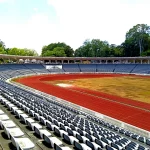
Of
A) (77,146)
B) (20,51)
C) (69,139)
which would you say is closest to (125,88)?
(69,139)

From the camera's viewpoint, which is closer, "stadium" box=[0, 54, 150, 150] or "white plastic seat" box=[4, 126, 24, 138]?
"white plastic seat" box=[4, 126, 24, 138]

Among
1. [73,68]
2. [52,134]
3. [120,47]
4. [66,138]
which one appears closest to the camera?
[66,138]

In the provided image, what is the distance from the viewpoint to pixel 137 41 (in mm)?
124375

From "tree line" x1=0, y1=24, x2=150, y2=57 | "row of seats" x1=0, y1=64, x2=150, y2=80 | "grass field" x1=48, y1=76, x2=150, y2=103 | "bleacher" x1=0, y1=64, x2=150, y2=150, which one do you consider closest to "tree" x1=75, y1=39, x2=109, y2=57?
"tree line" x1=0, y1=24, x2=150, y2=57

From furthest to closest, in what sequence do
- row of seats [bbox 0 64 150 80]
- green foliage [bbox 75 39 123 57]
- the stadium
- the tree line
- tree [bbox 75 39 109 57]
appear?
tree [bbox 75 39 109 57] → green foliage [bbox 75 39 123 57] → the tree line → row of seats [bbox 0 64 150 80] → the stadium

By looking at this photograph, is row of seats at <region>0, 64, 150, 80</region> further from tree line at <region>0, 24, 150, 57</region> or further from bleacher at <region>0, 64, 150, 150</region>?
bleacher at <region>0, 64, 150, 150</region>

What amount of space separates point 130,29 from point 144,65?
158 feet

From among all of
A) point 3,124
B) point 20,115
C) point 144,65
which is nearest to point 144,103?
point 20,115

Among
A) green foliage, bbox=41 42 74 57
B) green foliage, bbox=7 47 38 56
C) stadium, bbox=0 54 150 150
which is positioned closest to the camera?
stadium, bbox=0 54 150 150

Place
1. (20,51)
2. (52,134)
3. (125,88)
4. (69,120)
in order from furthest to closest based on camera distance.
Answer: (20,51)
(125,88)
(69,120)
(52,134)

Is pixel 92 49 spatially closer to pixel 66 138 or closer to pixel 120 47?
pixel 120 47

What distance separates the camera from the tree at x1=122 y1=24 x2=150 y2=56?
123 m

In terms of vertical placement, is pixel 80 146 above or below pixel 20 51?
below

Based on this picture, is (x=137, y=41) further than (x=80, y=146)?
Yes
